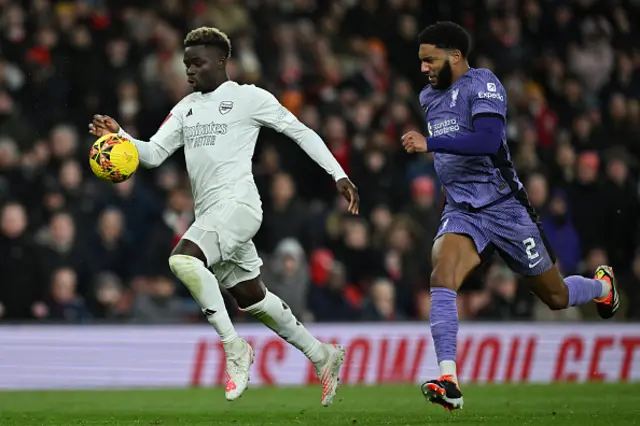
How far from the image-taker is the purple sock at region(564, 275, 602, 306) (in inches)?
372

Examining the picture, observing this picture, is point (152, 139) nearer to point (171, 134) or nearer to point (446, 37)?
point (171, 134)

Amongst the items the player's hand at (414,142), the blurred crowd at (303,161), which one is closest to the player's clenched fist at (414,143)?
the player's hand at (414,142)

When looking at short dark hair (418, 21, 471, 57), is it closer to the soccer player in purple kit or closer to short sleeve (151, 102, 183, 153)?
the soccer player in purple kit

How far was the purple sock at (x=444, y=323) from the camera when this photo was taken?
27.6ft

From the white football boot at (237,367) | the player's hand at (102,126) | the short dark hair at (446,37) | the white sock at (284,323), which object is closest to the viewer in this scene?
the white football boot at (237,367)

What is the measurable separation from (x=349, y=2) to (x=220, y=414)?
10538mm

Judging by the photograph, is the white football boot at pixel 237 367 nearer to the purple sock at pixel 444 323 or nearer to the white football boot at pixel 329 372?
the white football boot at pixel 329 372

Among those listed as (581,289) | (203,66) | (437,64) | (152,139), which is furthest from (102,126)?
(581,289)

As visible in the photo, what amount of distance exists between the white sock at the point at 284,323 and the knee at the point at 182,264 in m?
0.76

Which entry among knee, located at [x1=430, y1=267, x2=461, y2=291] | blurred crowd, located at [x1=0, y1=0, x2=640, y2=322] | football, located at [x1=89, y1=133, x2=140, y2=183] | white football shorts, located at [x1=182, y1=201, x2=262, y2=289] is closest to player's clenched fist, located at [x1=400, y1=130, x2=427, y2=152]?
knee, located at [x1=430, y1=267, x2=461, y2=291]

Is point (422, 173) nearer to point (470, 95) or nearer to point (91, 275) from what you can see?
point (91, 275)

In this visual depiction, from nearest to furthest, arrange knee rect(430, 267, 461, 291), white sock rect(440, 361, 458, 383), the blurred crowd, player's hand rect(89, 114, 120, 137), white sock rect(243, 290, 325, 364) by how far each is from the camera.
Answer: white sock rect(440, 361, 458, 383) → knee rect(430, 267, 461, 291) → player's hand rect(89, 114, 120, 137) → white sock rect(243, 290, 325, 364) → the blurred crowd

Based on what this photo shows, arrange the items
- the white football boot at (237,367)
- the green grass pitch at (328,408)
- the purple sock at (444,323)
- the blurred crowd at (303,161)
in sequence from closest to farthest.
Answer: the purple sock at (444,323) → the white football boot at (237,367) → the green grass pitch at (328,408) → the blurred crowd at (303,161)

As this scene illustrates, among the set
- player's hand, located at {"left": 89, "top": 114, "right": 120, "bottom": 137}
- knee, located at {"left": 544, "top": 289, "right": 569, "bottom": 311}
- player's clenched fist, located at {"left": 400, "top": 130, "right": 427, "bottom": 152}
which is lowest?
knee, located at {"left": 544, "top": 289, "right": 569, "bottom": 311}
